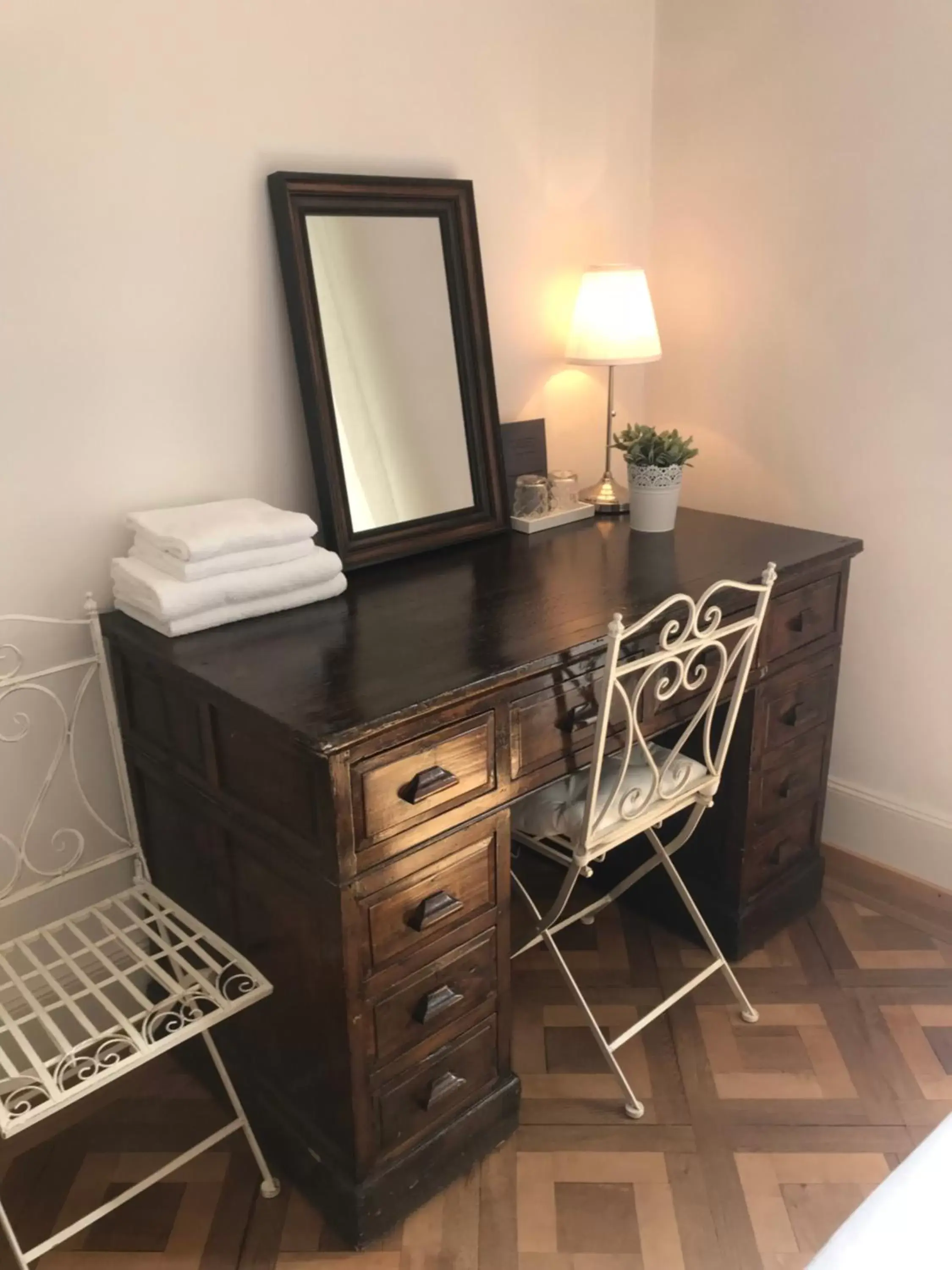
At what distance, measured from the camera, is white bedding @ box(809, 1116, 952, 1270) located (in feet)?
3.15

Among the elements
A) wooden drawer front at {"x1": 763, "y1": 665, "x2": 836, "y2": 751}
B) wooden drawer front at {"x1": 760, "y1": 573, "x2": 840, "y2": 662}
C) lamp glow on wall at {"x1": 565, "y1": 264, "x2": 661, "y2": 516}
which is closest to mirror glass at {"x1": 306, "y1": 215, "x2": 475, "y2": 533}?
lamp glow on wall at {"x1": 565, "y1": 264, "x2": 661, "y2": 516}

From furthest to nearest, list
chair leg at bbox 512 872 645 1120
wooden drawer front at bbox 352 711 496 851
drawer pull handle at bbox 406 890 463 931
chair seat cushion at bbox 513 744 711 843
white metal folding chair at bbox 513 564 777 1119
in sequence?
chair leg at bbox 512 872 645 1120 → chair seat cushion at bbox 513 744 711 843 → white metal folding chair at bbox 513 564 777 1119 → drawer pull handle at bbox 406 890 463 931 → wooden drawer front at bbox 352 711 496 851

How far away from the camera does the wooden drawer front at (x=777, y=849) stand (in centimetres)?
220

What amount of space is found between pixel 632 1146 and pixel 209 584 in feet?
4.05

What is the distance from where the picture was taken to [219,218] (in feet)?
5.86

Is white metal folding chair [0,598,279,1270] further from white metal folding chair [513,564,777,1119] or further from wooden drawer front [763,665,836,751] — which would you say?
wooden drawer front [763,665,836,751]

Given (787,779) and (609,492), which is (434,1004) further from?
(609,492)

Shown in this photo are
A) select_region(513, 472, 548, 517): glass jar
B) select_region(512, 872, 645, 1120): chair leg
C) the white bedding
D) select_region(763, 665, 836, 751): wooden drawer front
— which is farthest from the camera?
select_region(513, 472, 548, 517): glass jar

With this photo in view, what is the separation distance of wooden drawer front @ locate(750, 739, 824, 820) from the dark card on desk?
0.80m

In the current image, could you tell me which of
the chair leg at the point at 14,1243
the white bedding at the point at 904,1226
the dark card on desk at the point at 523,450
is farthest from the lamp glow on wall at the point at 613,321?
the chair leg at the point at 14,1243

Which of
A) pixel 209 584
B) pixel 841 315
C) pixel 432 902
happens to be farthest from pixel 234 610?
pixel 841 315

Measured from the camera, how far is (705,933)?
2064 mm

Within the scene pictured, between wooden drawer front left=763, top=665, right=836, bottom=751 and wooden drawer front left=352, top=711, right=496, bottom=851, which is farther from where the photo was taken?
wooden drawer front left=763, top=665, right=836, bottom=751

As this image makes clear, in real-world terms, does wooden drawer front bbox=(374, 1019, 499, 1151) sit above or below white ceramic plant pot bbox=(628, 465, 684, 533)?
below
